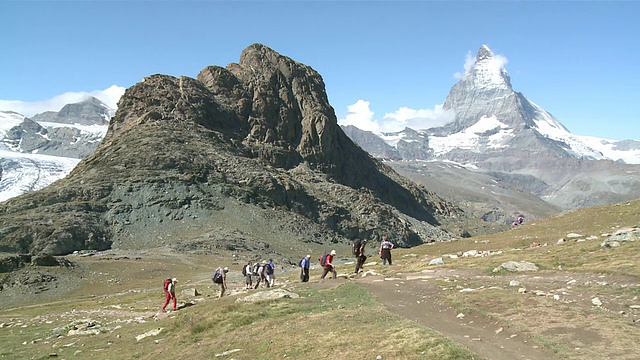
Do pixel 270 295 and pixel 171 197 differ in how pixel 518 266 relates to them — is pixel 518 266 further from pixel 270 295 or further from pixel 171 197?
pixel 171 197

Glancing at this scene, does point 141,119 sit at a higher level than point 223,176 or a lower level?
higher

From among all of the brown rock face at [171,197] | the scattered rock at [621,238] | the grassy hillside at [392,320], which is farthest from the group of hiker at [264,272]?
the brown rock face at [171,197]

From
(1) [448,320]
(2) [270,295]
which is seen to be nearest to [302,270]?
(2) [270,295]

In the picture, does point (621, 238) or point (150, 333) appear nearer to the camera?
point (150, 333)

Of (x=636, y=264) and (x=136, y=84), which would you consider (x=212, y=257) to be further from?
(x=136, y=84)

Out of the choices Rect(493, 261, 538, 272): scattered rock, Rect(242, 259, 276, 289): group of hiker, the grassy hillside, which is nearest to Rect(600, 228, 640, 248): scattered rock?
the grassy hillside

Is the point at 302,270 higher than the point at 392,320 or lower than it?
higher

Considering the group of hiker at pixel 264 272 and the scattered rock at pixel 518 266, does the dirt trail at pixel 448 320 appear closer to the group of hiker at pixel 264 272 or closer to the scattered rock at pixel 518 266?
the scattered rock at pixel 518 266

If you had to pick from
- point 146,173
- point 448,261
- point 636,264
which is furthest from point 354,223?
point 636,264

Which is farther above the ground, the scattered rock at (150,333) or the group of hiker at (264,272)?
the group of hiker at (264,272)

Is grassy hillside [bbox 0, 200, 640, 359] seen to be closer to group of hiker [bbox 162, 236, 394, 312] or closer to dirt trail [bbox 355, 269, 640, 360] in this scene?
dirt trail [bbox 355, 269, 640, 360]

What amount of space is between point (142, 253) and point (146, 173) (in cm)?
4694

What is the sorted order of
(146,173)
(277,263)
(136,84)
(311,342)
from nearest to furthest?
(311,342), (277,263), (146,173), (136,84)

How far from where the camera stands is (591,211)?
71812mm
